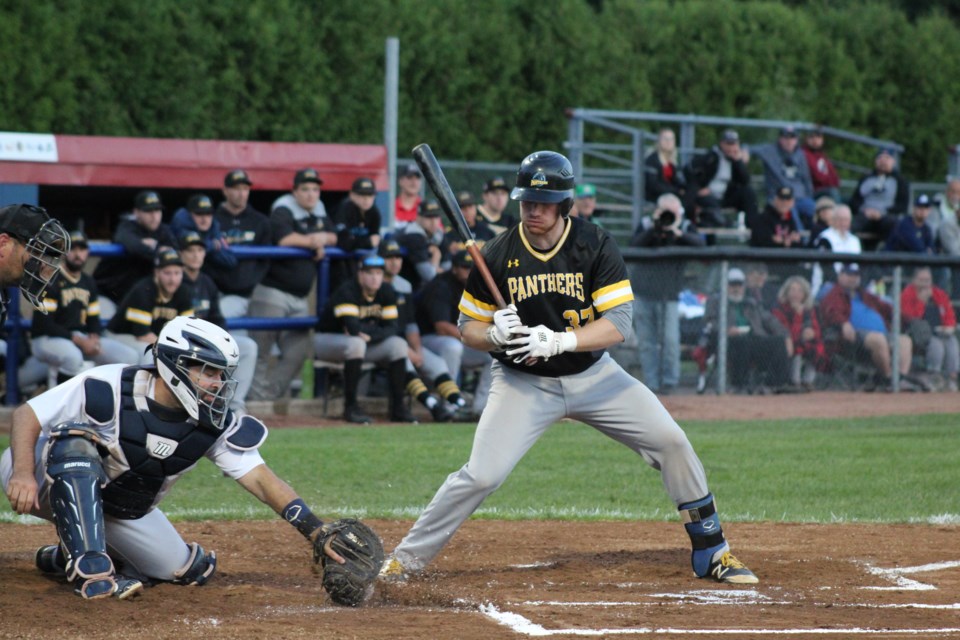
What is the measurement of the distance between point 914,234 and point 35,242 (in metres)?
11.8

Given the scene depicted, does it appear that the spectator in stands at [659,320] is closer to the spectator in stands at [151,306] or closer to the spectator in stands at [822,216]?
the spectator in stands at [822,216]

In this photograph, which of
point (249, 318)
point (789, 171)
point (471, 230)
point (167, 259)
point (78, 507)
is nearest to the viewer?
point (78, 507)

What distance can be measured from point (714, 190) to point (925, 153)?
9420 mm

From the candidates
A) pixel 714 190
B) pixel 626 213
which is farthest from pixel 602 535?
pixel 626 213

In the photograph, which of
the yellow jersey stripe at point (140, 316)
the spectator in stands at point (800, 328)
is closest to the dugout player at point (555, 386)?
the yellow jersey stripe at point (140, 316)

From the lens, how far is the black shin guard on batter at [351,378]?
39.8 feet

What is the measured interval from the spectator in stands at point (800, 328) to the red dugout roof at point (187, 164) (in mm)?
4151

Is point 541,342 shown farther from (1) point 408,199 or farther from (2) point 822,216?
(2) point 822,216

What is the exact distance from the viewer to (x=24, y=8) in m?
14.8

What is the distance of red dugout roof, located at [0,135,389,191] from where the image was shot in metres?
12.4

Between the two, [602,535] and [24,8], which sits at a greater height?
[24,8]

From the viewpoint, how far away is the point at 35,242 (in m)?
5.94

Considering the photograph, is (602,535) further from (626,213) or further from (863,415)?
(626,213)

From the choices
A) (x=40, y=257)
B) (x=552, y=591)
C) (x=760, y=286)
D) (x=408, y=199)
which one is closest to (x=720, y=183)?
(x=760, y=286)
